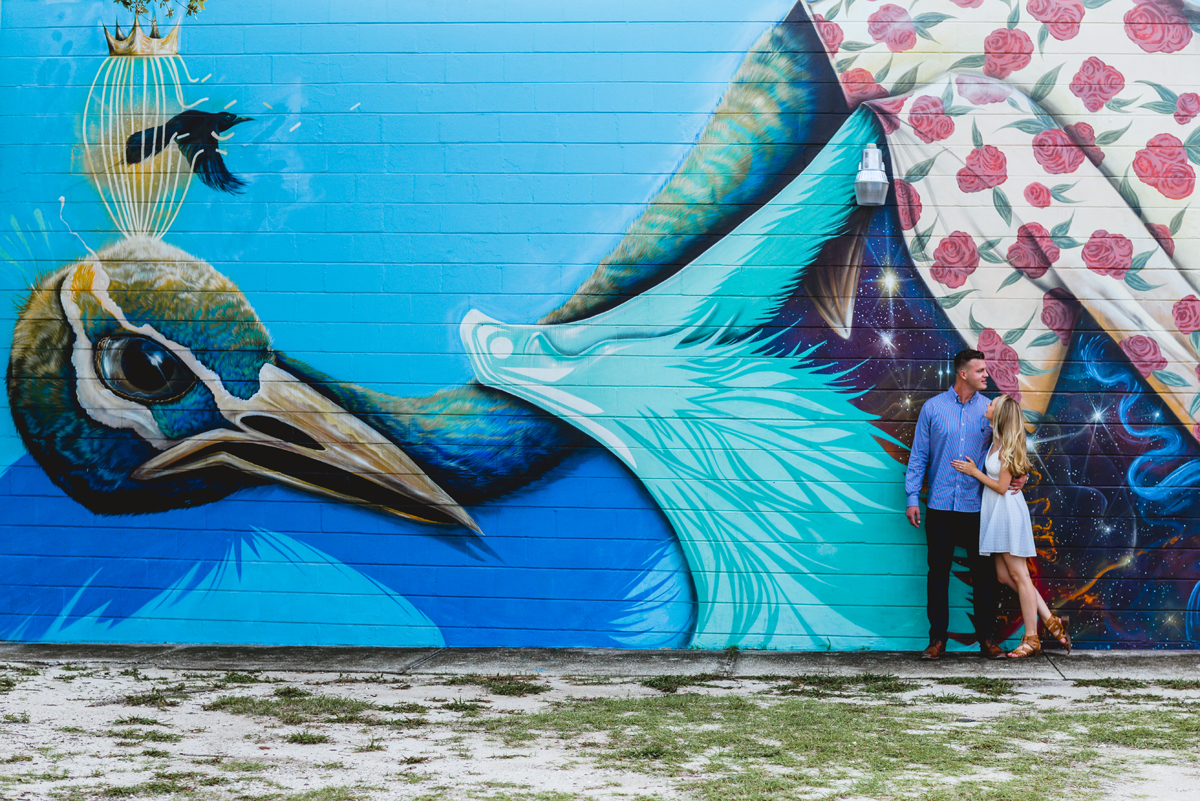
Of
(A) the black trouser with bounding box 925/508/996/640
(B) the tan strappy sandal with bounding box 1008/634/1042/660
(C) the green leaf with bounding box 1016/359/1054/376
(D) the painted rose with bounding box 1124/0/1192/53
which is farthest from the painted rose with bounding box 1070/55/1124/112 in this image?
(B) the tan strappy sandal with bounding box 1008/634/1042/660

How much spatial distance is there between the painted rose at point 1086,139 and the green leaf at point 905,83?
96 centimetres

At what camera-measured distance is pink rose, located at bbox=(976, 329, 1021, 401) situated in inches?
254

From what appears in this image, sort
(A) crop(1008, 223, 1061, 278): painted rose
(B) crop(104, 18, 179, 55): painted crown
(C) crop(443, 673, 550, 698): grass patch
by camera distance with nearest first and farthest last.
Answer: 1. (C) crop(443, 673, 550, 698): grass patch
2. (A) crop(1008, 223, 1061, 278): painted rose
3. (B) crop(104, 18, 179, 55): painted crown

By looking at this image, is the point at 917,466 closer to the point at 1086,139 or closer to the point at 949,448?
the point at 949,448

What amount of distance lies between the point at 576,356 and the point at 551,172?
1181 millimetres

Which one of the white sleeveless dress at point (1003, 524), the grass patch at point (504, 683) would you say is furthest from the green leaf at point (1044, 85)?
the grass patch at point (504, 683)

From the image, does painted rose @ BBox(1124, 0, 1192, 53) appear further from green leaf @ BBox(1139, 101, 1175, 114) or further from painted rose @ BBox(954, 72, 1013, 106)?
painted rose @ BBox(954, 72, 1013, 106)

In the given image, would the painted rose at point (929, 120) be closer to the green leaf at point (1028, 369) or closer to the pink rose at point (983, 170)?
the pink rose at point (983, 170)

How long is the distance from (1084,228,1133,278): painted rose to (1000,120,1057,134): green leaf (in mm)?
711

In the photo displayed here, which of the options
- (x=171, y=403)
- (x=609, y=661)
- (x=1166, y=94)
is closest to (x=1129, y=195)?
(x=1166, y=94)

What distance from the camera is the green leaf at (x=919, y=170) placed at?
6492 millimetres

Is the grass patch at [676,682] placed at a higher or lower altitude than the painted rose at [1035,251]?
lower

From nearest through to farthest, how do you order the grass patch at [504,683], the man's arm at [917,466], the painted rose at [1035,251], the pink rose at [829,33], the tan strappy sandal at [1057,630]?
the grass patch at [504,683] < the tan strappy sandal at [1057,630] < the man's arm at [917,466] < the painted rose at [1035,251] < the pink rose at [829,33]

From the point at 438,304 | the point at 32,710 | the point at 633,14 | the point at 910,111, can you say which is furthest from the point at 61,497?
the point at 910,111
